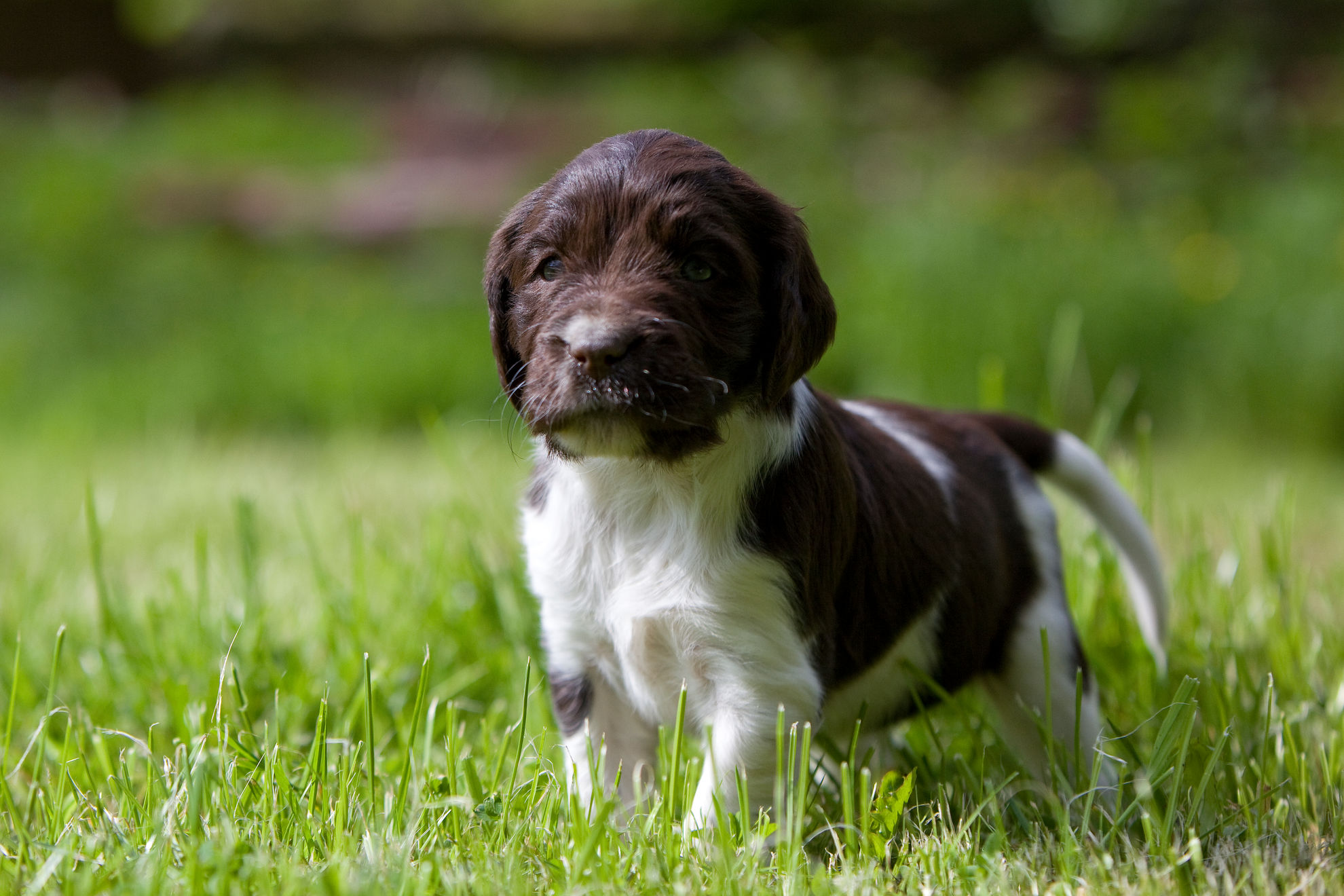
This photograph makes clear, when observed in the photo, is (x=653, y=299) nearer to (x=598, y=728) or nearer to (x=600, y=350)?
(x=600, y=350)

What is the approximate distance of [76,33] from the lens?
1061 centimetres

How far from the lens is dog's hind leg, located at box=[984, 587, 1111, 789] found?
2.68 metres

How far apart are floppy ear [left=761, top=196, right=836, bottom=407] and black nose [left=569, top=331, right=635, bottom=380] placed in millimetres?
316

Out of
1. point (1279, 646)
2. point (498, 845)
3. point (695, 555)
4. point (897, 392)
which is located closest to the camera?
point (498, 845)

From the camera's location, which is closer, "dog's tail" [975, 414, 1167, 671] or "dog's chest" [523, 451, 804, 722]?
"dog's chest" [523, 451, 804, 722]

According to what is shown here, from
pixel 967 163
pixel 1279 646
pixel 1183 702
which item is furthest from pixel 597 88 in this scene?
pixel 1183 702

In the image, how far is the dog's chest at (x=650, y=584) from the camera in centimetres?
223

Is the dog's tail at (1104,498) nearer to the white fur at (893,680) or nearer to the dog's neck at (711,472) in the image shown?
the white fur at (893,680)

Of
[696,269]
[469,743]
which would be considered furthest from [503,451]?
[696,269]

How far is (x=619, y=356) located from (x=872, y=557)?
0.75m

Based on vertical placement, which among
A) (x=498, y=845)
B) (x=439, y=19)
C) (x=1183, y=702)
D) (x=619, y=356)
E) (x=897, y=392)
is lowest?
(x=897, y=392)

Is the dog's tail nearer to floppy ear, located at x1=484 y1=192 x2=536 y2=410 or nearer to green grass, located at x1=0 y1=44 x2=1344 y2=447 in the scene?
floppy ear, located at x1=484 y1=192 x2=536 y2=410

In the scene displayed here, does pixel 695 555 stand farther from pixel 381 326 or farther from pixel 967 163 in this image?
pixel 967 163

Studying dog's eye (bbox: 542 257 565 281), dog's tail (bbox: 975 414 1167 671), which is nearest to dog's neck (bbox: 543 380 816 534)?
dog's eye (bbox: 542 257 565 281)
